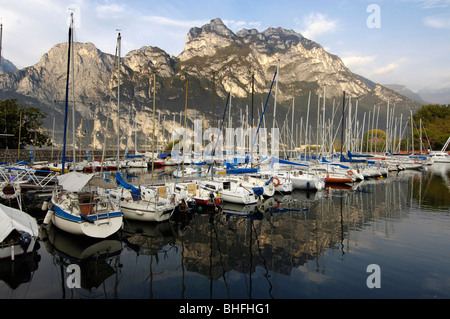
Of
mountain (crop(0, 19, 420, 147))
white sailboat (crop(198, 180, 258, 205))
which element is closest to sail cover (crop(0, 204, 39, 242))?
white sailboat (crop(198, 180, 258, 205))

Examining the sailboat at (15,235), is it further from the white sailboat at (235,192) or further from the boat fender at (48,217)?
the white sailboat at (235,192)

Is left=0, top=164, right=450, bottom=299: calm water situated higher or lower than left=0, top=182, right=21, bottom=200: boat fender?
lower

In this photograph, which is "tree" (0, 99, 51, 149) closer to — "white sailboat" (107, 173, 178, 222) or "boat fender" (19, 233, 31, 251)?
"white sailboat" (107, 173, 178, 222)

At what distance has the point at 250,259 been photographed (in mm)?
12906

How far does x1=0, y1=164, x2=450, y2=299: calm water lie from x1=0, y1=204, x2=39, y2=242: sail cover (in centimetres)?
127

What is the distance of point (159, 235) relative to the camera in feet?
54.1

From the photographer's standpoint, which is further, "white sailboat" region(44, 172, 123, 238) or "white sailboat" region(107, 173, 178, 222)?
"white sailboat" region(107, 173, 178, 222)

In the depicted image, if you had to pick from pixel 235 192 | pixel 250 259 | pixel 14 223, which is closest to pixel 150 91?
pixel 235 192

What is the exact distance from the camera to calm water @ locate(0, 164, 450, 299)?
1010 centimetres

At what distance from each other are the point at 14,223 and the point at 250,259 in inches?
425

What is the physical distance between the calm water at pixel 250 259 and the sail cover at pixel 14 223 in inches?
50.1

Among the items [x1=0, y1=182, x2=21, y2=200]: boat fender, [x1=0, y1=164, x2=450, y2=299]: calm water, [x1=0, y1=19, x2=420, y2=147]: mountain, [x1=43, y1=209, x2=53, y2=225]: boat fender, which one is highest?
[x1=0, y1=19, x2=420, y2=147]: mountain

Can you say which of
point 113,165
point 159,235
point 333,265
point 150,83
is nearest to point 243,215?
point 159,235
